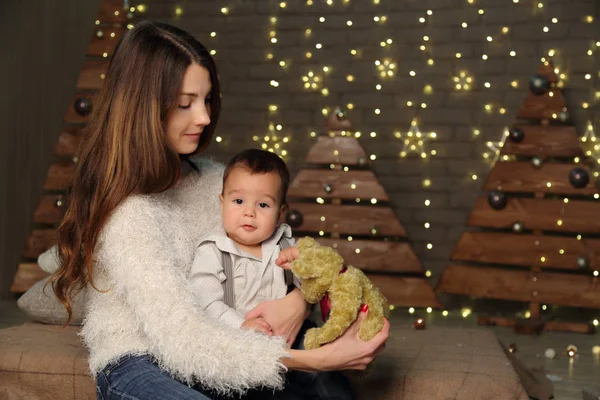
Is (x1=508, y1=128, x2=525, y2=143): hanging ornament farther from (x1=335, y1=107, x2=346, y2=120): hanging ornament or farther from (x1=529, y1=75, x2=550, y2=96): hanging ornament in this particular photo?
(x1=335, y1=107, x2=346, y2=120): hanging ornament

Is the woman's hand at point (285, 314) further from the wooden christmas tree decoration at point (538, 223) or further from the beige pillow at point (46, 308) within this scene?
the wooden christmas tree decoration at point (538, 223)

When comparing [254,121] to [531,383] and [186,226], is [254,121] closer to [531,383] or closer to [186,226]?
[531,383]

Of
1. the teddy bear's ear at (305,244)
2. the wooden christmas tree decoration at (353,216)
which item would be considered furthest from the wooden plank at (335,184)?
the teddy bear's ear at (305,244)

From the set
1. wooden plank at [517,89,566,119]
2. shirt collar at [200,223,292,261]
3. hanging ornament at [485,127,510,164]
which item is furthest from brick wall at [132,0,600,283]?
shirt collar at [200,223,292,261]

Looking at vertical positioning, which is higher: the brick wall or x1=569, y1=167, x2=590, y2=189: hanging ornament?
the brick wall

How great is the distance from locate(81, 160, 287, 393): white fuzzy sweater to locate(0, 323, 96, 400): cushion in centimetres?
34

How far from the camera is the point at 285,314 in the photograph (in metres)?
1.83

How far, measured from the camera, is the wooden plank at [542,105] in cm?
452

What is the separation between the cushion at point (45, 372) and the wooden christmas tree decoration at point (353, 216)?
2504 millimetres

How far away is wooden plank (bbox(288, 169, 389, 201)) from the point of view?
4.68 metres

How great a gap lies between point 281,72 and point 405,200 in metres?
1.12

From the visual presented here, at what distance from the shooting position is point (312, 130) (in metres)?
5.20

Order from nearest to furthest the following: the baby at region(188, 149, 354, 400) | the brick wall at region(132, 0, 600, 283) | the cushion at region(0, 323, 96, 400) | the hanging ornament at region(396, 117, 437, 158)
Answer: the baby at region(188, 149, 354, 400), the cushion at region(0, 323, 96, 400), the brick wall at region(132, 0, 600, 283), the hanging ornament at region(396, 117, 437, 158)

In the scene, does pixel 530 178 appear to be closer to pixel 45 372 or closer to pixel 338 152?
pixel 338 152
